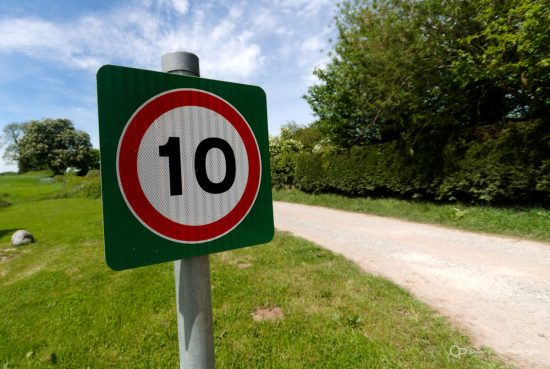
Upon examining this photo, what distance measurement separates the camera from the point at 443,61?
9289mm

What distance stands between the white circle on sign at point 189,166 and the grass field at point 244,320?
7.81 feet

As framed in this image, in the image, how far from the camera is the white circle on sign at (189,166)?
94 centimetres

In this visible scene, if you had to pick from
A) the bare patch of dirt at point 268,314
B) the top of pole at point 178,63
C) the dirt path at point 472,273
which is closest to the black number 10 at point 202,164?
the top of pole at point 178,63

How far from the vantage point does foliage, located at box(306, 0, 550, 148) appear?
7.04 meters

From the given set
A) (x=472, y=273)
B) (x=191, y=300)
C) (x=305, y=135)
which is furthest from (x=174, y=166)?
(x=305, y=135)

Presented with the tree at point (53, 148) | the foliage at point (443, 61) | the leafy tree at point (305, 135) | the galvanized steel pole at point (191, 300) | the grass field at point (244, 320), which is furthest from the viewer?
the tree at point (53, 148)

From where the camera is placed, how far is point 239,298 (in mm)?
4062

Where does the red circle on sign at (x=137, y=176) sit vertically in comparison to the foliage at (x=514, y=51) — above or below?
below

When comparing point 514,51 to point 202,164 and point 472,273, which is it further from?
point 202,164

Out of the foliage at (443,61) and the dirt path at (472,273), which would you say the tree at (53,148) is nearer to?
the foliage at (443,61)

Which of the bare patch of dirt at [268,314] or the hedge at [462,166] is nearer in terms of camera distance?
the bare patch of dirt at [268,314]

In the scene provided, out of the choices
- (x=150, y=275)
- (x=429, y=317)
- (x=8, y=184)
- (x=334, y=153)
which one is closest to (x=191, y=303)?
(x=429, y=317)

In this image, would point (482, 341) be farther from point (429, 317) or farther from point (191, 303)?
point (191, 303)

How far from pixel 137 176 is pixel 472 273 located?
5.90m
